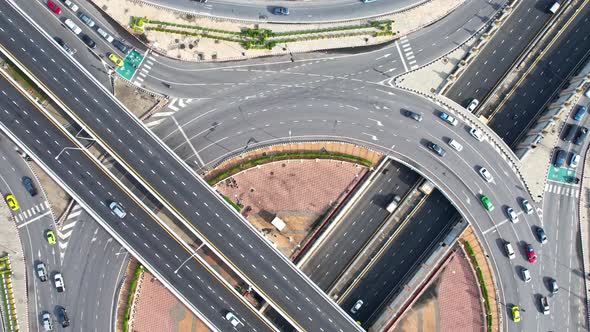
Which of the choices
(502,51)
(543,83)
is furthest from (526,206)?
(502,51)

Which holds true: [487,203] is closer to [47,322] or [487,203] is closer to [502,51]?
[502,51]

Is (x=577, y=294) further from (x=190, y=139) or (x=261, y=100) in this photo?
(x=190, y=139)

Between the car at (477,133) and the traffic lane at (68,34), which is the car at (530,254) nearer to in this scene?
the car at (477,133)

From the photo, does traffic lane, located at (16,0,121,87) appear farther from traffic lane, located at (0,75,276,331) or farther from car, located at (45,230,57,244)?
car, located at (45,230,57,244)

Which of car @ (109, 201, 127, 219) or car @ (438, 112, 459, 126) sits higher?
car @ (438, 112, 459, 126)

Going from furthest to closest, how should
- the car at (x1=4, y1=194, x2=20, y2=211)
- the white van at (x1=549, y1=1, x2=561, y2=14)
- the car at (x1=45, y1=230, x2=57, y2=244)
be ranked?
the white van at (x1=549, y1=1, x2=561, y2=14) < the car at (x1=4, y1=194, x2=20, y2=211) < the car at (x1=45, y1=230, x2=57, y2=244)

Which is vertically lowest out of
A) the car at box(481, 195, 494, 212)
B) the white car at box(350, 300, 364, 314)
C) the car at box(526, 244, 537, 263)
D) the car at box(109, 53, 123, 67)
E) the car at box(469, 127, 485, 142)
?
the white car at box(350, 300, 364, 314)

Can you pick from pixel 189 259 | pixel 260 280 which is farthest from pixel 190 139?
pixel 260 280

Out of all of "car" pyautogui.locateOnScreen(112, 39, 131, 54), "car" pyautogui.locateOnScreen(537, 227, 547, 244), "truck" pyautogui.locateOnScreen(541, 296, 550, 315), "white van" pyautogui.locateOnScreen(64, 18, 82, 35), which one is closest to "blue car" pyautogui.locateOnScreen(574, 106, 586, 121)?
"car" pyautogui.locateOnScreen(537, 227, 547, 244)

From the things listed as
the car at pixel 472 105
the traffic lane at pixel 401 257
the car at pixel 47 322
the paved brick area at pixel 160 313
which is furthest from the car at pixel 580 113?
the car at pixel 47 322
